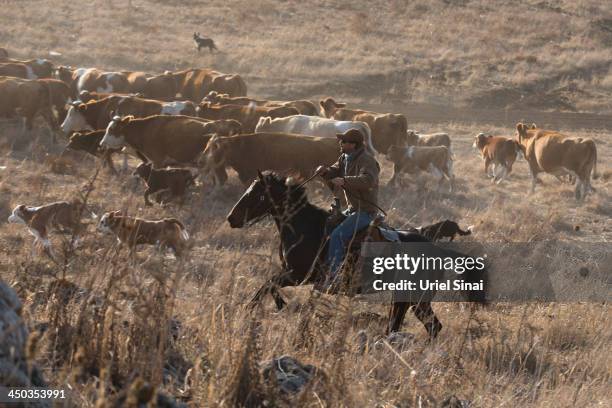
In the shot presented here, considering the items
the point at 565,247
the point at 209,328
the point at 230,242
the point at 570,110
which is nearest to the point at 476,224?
the point at 565,247

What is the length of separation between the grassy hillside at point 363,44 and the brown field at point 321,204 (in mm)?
133

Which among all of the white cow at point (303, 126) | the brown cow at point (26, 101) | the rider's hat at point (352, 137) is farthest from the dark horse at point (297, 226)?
the brown cow at point (26, 101)

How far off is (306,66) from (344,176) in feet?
91.0

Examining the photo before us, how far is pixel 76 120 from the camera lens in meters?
18.9

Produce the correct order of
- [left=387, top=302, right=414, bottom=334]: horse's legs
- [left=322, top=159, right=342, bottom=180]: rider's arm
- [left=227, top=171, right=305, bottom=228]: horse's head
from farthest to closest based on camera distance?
[left=227, top=171, right=305, bottom=228]: horse's head → [left=322, top=159, right=342, bottom=180]: rider's arm → [left=387, top=302, right=414, bottom=334]: horse's legs

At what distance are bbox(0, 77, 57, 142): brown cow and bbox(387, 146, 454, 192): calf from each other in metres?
7.59

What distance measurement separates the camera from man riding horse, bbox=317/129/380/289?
754 cm

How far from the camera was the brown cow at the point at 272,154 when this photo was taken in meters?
15.8

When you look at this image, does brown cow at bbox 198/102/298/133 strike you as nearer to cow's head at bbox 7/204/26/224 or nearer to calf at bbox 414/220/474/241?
cow's head at bbox 7/204/26/224

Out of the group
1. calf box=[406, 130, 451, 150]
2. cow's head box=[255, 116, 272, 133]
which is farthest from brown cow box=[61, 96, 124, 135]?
calf box=[406, 130, 451, 150]

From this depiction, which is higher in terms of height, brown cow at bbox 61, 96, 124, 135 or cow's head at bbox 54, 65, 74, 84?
brown cow at bbox 61, 96, 124, 135

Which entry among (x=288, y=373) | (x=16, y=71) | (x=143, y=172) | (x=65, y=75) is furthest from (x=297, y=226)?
(x=16, y=71)

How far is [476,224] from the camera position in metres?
14.3

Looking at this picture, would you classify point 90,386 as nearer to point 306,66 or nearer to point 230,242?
point 230,242
